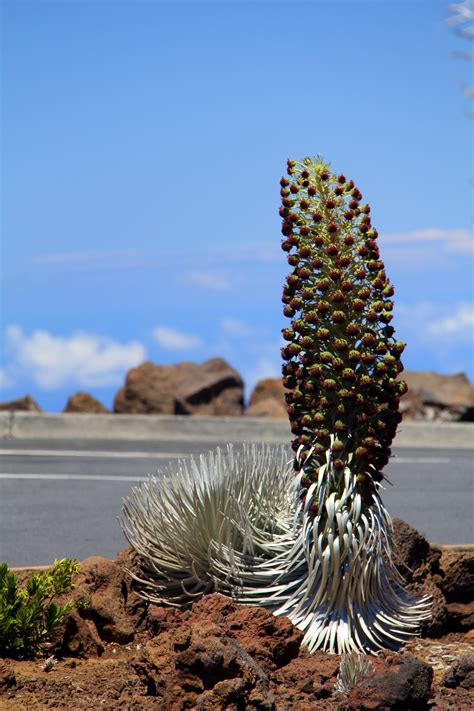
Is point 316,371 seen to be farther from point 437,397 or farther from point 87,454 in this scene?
point 437,397

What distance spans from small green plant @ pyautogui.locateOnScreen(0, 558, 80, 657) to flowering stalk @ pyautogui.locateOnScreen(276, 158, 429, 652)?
3.10 ft

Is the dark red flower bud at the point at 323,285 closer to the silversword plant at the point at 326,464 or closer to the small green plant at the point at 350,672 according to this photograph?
the silversword plant at the point at 326,464

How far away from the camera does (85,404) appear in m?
19.6

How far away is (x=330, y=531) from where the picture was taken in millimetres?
4570

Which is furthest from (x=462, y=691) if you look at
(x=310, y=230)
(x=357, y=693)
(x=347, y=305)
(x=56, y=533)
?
(x=56, y=533)

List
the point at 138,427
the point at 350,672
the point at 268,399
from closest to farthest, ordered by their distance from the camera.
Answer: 1. the point at 350,672
2. the point at 138,427
3. the point at 268,399

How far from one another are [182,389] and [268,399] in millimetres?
1908

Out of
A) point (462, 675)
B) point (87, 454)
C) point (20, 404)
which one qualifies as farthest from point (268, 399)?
point (462, 675)

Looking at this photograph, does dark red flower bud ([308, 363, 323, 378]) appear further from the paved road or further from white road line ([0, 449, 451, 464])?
white road line ([0, 449, 451, 464])

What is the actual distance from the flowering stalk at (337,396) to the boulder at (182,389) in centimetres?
1422

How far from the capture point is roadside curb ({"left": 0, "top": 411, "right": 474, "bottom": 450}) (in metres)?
17.2

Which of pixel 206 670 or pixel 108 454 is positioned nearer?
pixel 206 670

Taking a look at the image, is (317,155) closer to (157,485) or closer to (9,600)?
(157,485)

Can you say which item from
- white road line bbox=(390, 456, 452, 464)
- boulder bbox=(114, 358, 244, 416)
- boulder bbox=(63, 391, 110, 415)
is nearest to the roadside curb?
boulder bbox=(114, 358, 244, 416)
